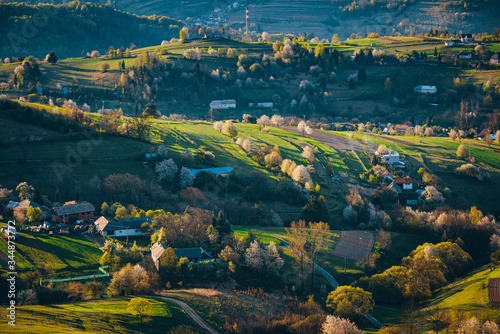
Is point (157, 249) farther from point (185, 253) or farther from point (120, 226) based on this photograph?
point (120, 226)

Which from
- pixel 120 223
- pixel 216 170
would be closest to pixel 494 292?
pixel 120 223

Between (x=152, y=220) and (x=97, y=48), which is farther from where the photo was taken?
(x=97, y=48)

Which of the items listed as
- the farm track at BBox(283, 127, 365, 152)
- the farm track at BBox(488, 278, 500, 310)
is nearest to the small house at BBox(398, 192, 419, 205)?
the farm track at BBox(283, 127, 365, 152)

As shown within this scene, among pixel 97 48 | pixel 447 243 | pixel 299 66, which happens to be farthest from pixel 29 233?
pixel 97 48

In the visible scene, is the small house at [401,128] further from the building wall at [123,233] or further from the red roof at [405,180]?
the building wall at [123,233]

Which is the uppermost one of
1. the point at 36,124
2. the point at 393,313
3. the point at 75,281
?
the point at 36,124

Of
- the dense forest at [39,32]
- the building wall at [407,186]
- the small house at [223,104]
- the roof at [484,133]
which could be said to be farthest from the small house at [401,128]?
the dense forest at [39,32]

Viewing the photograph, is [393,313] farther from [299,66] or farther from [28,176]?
[299,66]
